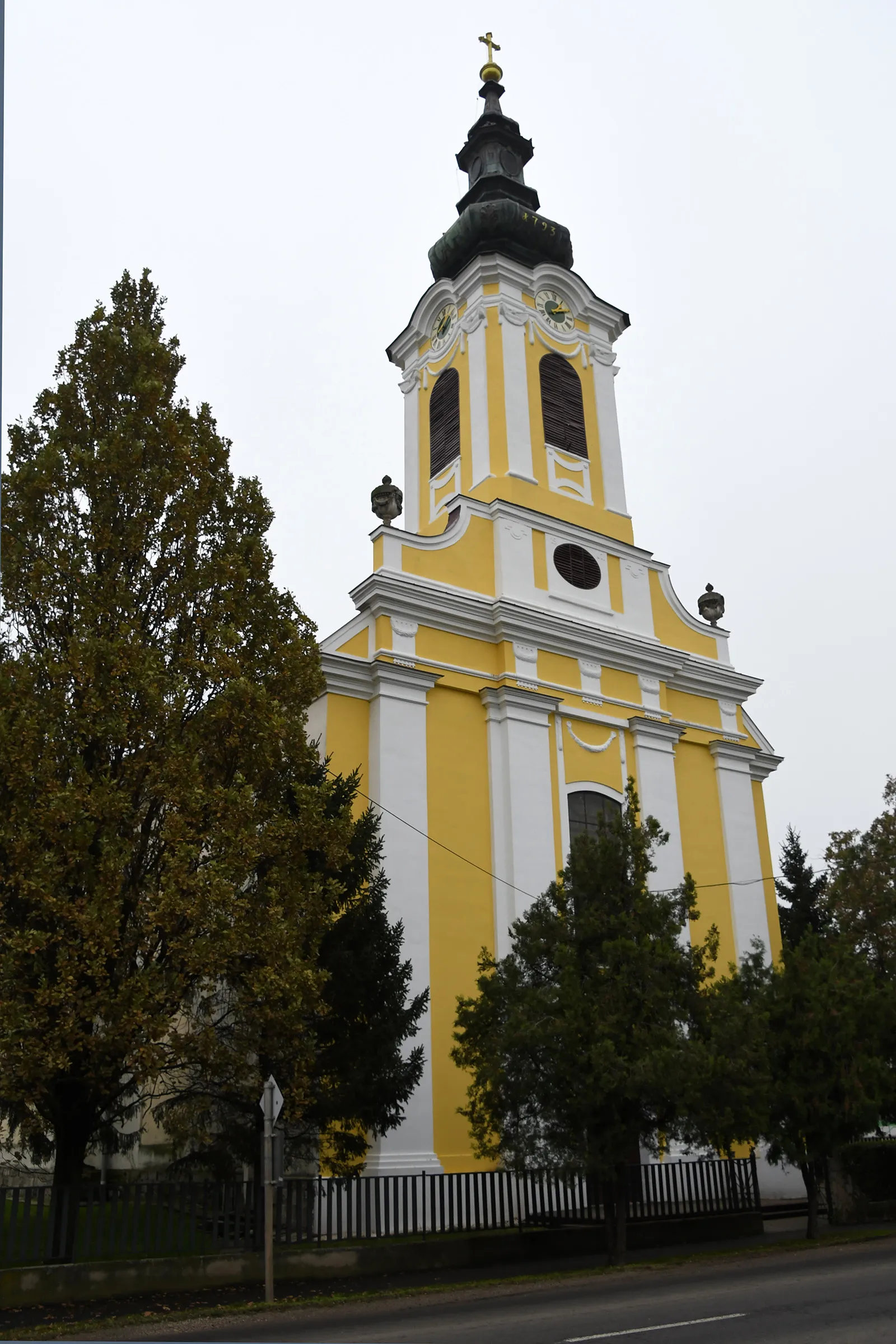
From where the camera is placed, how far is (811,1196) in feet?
54.3

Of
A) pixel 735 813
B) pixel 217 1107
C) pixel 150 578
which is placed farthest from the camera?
pixel 735 813

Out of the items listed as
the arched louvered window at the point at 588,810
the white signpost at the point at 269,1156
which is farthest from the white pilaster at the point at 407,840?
the white signpost at the point at 269,1156

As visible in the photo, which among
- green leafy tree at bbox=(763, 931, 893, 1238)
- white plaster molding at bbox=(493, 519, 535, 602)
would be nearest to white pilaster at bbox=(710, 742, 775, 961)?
white plaster molding at bbox=(493, 519, 535, 602)

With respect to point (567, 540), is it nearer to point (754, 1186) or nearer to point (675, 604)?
point (675, 604)

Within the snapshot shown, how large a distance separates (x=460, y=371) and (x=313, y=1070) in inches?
707

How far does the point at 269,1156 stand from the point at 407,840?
892cm

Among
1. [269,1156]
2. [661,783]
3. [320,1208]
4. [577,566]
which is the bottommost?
[320,1208]

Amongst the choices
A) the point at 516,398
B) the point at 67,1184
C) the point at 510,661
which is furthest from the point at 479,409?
the point at 67,1184

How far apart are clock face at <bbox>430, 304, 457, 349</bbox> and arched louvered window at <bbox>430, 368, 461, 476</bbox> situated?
0.84 meters

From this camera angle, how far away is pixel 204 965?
1211 cm

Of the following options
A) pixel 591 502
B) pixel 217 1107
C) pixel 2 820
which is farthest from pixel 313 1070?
pixel 591 502

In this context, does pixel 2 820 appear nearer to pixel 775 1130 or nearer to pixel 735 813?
pixel 775 1130

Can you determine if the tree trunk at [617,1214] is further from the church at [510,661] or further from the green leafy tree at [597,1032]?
the church at [510,661]

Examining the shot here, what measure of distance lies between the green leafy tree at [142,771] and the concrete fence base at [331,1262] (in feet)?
3.97
